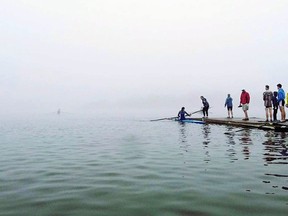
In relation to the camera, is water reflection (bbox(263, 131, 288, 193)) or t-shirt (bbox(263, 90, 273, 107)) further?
t-shirt (bbox(263, 90, 273, 107))

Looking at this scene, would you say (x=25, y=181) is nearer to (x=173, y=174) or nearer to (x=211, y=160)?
(x=173, y=174)

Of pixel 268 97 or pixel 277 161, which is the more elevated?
pixel 268 97

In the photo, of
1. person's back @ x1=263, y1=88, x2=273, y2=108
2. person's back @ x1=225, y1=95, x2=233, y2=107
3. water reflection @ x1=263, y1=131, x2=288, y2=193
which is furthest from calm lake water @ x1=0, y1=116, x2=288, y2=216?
person's back @ x1=225, y1=95, x2=233, y2=107

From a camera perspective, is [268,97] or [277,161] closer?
[277,161]

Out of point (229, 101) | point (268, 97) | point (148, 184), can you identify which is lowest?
point (148, 184)

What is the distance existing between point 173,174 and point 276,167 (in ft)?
11.7

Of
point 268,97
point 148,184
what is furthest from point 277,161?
point 268,97

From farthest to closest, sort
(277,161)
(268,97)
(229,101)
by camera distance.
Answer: (229,101) < (268,97) < (277,161)

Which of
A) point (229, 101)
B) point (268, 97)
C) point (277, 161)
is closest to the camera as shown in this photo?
point (277, 161)

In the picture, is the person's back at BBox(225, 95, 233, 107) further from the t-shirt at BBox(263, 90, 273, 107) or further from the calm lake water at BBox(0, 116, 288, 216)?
the calm lake water at BBox(0, 116, 288, 216)

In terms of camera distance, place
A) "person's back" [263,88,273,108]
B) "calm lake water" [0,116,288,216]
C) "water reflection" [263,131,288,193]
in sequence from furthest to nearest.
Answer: "person's back" [263,88,273,108]
"water reflection" [263,131,288,193]
"calm lake water" [0,116,288,216]

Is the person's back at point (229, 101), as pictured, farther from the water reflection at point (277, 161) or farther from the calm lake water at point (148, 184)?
the calm lake water at point (148, 184)

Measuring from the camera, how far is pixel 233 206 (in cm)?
587

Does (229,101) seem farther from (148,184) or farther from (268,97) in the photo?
(148,184)
